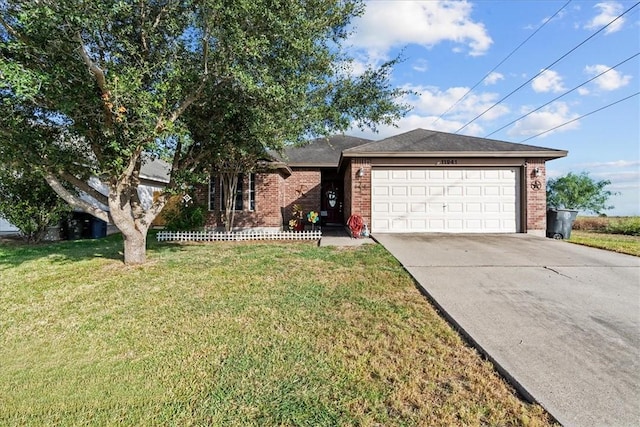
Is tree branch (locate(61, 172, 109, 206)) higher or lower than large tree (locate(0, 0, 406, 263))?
lower

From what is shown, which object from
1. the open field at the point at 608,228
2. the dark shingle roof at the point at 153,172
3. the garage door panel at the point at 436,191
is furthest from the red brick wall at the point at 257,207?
the open field at the point at 608,228

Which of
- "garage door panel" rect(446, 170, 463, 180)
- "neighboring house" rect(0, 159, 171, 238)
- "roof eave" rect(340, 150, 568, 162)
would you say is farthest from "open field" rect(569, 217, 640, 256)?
"neighboring house" rect(0, 159, 171, 238)

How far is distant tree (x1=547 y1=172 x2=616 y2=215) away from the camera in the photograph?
19891 mm

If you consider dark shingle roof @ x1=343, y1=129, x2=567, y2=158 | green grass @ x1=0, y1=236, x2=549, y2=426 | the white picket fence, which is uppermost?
dark shingle roof @ x1=343, y1=129, x2=567, y2=158

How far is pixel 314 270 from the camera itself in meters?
6.48

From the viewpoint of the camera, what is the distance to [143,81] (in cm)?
639

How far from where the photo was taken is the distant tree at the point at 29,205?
1040cm

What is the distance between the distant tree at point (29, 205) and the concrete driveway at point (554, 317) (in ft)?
37.0

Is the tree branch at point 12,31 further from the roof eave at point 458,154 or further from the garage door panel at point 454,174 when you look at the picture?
the garage door panel at point 454,174

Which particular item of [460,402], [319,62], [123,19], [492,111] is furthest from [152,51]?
[492,111]

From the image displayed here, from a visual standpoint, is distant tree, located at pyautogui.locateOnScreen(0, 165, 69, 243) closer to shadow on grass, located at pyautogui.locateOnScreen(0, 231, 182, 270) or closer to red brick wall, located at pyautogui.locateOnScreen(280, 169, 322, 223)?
shadow on grass, located at pyautogui.locateOnScreen(0, 231, 182, 270)

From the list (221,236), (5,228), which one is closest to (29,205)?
(5,228)

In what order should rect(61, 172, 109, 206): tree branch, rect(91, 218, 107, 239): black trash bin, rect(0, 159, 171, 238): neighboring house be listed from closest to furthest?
1. rect(61, 172, 109, 206): tree branch
2. rect(0, 159, 171, 238): neighboring house
3. rect(91, 218, 107, 239): black trash bin

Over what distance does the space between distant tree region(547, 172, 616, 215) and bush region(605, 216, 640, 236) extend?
340cm
